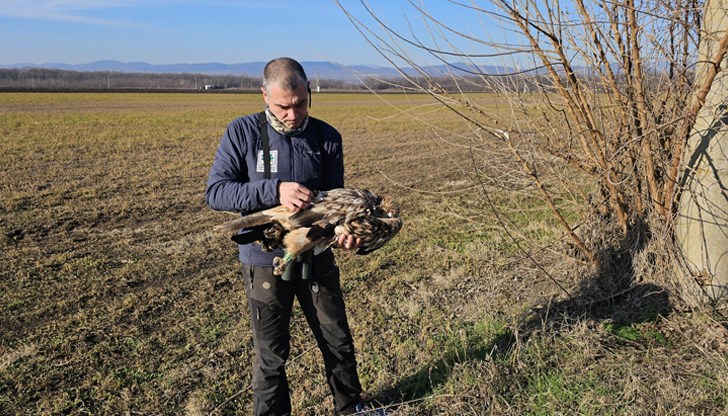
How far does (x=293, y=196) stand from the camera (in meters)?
3.08

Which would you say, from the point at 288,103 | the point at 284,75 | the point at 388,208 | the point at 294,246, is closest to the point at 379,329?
the point at 388,208

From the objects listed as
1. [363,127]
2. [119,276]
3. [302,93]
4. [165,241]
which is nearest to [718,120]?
[302,93]

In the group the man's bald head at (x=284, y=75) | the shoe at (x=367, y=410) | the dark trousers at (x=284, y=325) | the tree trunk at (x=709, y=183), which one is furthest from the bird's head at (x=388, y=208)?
the tree trunk at (x=709, y=183)

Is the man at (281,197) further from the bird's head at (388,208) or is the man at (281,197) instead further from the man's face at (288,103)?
the bird's head at (388,208)

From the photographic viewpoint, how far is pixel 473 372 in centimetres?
410

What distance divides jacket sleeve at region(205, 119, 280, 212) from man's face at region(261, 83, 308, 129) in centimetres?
24

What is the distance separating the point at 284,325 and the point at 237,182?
938 mm

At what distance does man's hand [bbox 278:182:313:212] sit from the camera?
308cm

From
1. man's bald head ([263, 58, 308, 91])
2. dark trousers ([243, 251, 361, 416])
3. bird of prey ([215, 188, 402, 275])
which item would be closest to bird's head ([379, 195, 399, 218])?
bird of prey ([215, 188, 402, 275])

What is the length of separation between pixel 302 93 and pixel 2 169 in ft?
44.7

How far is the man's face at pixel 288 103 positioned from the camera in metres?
3.15

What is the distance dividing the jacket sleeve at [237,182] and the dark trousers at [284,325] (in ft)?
1.54

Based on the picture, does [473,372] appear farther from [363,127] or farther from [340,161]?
[363,127]

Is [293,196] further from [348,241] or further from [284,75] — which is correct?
[284,75]
